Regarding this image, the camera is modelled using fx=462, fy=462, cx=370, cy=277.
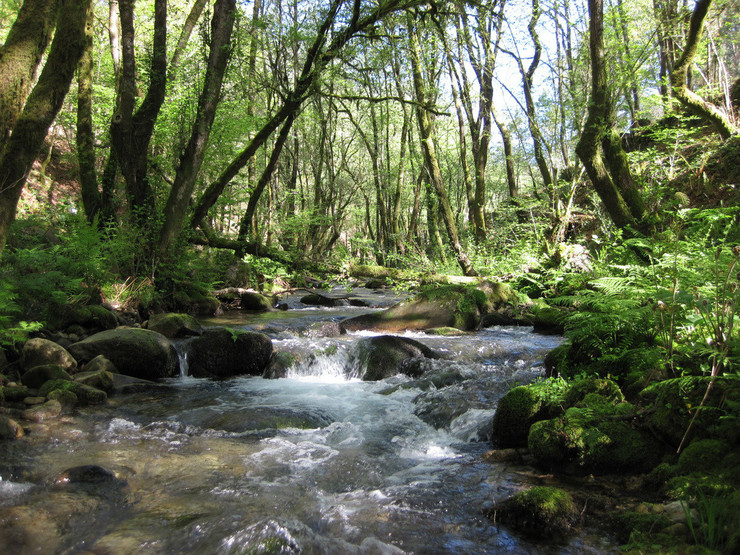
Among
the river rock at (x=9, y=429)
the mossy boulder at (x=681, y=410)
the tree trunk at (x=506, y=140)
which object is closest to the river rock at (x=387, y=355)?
the mossy boulder at (x=681, y=410)

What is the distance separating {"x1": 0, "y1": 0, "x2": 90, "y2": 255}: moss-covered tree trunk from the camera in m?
4.73

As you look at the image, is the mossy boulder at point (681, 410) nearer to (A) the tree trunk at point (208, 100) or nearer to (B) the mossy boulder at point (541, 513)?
(B) the mossy boulder at point (541, 513)

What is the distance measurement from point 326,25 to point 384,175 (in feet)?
65.8

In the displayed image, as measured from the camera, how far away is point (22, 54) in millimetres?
5020

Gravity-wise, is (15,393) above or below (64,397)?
above

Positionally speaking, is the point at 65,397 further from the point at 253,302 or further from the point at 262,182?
the point at 253,302

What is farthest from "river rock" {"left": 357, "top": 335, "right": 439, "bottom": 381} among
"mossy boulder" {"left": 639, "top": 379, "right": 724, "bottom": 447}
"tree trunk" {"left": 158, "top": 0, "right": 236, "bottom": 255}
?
"tree trunk" {"left": 158, "top": 0, "right": 236, "bottom": 255}

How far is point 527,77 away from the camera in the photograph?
16344 millimetres

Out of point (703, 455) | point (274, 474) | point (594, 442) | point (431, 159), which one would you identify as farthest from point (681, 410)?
point (431, 159)

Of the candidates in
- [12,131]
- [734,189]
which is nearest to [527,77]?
[734,189]

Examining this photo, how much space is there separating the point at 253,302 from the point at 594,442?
12.1 m

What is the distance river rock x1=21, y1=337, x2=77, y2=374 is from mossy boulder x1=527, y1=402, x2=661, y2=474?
6.51m

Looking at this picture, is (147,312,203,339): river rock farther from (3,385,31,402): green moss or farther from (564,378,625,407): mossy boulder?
(564,378,625,407): mossy boulder

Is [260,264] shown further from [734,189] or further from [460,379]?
[734,189]
